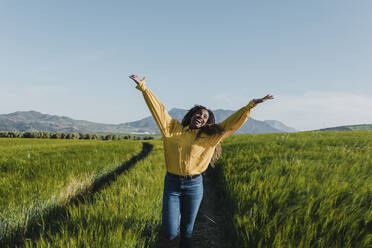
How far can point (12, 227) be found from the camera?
2.69 m

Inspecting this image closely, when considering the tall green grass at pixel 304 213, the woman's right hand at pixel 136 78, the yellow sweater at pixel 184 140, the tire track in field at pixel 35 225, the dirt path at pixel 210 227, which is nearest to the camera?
the tall green grass at pixel 304 213

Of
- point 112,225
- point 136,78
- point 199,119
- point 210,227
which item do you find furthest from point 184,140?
point 210,227

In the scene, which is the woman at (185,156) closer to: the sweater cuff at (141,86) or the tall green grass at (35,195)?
the sweater cuff at (141,86)

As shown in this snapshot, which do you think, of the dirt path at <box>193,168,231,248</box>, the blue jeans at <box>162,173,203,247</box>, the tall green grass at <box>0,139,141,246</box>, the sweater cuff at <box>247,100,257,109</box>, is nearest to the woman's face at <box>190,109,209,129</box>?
the sweater cuff at <box>247,100,257,109</box>

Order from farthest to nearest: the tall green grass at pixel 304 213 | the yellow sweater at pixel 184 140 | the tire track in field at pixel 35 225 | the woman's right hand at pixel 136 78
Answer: the tire track in field at pixel 35 225 → the yellow sweater at pixel 184 140 → the woman's right hand at pixel 136 78 → the tall green grass at pixel 304 213

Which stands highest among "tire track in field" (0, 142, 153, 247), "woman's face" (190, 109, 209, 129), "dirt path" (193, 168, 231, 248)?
"woman's face" (190, 109, 209, 129)

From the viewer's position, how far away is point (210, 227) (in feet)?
10.6

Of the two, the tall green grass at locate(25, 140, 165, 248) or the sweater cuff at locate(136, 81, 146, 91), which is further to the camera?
the sweater cuff at locate(136, 81, 146, 91)

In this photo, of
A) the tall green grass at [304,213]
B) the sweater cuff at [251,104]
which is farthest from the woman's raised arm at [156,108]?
the tall green grass at [304,213]

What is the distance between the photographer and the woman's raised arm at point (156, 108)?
2164mm

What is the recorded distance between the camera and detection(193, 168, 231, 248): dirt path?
2.79m

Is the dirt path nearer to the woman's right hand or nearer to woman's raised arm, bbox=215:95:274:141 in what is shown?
woman's raised arm, bbox=215:95:274:141

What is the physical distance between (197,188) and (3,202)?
323 cm

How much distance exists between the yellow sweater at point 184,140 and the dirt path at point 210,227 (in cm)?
118
